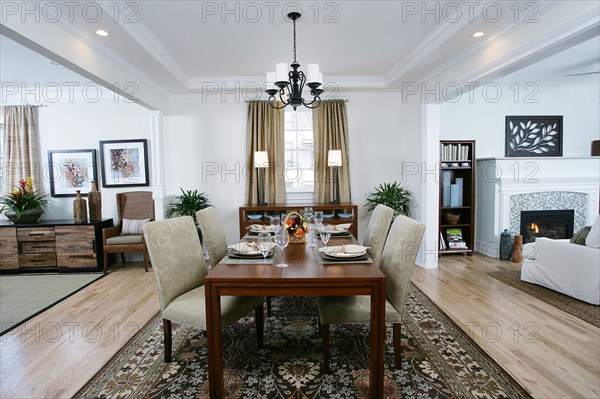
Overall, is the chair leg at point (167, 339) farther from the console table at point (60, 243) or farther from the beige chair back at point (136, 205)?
the beige chair back at point (136, 205)

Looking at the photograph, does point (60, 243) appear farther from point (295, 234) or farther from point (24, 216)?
point (295, 234)

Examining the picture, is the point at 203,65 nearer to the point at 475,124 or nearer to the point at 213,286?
the point at 213,286

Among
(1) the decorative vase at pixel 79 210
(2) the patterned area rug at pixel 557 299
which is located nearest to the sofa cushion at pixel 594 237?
(2) the patterned area rug at pixel 557 299

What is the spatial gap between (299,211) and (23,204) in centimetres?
376

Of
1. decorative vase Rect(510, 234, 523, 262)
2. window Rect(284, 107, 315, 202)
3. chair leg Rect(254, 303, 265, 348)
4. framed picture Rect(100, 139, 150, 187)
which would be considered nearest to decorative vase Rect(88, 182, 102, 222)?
framed picture Rect(100, 139, 150, 187)

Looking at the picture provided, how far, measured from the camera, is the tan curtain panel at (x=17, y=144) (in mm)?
4805

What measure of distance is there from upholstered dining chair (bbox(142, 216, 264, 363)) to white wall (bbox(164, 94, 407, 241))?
2566 mm

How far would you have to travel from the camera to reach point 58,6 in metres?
2.33

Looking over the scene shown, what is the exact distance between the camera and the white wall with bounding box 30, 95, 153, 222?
492 cm

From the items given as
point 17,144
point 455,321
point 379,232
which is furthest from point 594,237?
point 17,144

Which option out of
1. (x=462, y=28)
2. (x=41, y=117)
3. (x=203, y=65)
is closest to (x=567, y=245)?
(x=462, y=28)

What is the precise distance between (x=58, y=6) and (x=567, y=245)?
4.78 meters

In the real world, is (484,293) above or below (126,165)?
below

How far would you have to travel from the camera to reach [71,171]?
4953 millimetres
